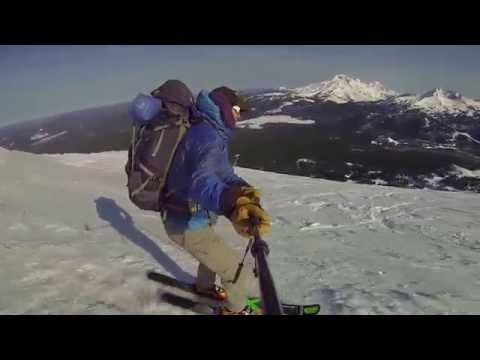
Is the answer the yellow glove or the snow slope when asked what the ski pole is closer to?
the yellow glove

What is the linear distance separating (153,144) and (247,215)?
637 mm

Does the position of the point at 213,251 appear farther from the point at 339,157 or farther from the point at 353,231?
the point at 339,157

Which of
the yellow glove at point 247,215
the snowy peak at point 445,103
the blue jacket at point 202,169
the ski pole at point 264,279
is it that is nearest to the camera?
the ski pole at point 264,279

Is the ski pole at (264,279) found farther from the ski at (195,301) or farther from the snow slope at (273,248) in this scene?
the snow slope at (273,248)

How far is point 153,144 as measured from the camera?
6.95 feet

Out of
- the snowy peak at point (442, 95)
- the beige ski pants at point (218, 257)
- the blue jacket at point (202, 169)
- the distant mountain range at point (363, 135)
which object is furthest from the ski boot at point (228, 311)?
the snowy peak at point (442, 95)

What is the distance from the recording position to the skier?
1.90m

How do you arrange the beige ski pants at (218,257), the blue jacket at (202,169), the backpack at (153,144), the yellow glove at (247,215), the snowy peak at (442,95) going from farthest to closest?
1. the snowy peak at (442,95)
2. the beige ski pants at (218,257)
3. the backpack at (153,144)
4. the blue jacket at (202,169)
5. the yellow glove at (247,215)

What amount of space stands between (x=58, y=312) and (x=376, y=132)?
338 inches

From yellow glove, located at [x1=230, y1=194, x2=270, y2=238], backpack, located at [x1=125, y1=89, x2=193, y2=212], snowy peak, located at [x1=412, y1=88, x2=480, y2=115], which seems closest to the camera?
yellow glove, located at [x1=230, y1=194, x2=270, y2=238]

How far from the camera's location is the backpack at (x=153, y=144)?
83.4 inches

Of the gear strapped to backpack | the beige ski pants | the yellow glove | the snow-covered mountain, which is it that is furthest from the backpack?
the snow-covered mountain

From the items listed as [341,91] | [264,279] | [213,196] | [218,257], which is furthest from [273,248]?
[341,91]

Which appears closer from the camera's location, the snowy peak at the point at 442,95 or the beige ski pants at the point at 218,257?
the beige ski pants at the point at 218,257
